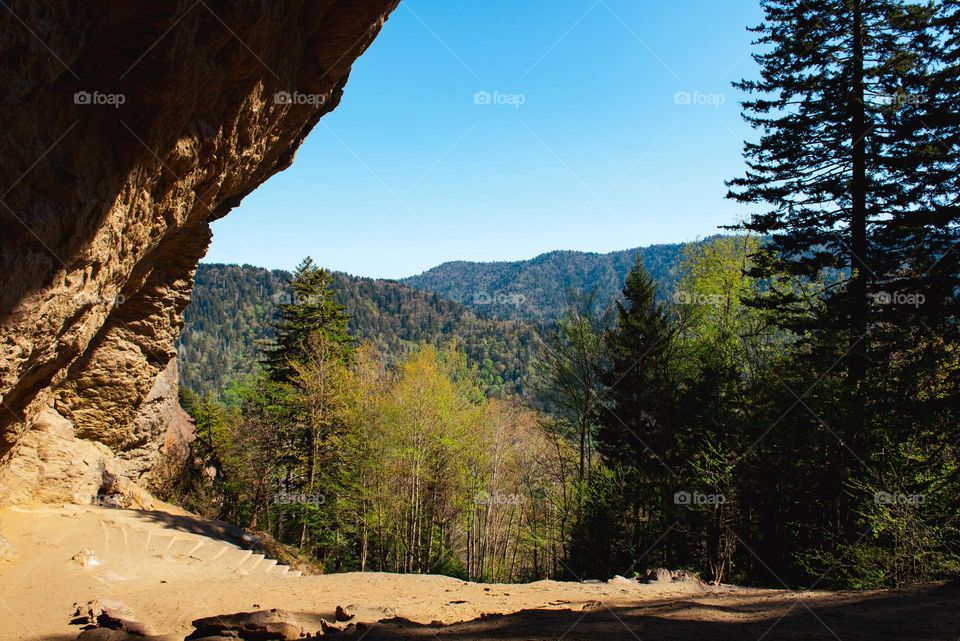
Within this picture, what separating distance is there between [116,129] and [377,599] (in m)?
7.46

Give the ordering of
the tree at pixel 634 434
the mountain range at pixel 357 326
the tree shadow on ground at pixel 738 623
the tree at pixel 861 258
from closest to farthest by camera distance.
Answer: the tree shadow on ground at pixel 738 623 < the tree at pixel 861 258 < the tree at pixel 634 434 < the mountain range at pixel 357 326

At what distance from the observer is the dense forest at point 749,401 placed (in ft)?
32.5

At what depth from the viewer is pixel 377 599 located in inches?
320

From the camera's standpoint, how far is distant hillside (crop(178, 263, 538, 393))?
13525 centimetres

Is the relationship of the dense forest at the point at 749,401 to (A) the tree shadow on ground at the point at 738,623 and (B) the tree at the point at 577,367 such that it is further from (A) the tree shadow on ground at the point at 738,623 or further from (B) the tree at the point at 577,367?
(A) the tree shadow on ground at the point at 738,623

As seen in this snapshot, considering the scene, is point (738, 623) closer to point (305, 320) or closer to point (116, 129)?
point (116, 129)

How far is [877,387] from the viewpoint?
1007cm

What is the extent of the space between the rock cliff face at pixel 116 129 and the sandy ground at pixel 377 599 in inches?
83.8

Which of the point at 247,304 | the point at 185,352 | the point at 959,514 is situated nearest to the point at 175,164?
the point at 959,514

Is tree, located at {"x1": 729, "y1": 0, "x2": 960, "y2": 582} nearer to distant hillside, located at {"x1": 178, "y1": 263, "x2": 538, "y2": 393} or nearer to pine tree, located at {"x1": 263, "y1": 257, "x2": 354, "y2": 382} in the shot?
pine tree, located at {"x1": 263, "y1": 257, "x2": 354, "y2": 382}

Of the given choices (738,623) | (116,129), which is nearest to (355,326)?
(116,129)

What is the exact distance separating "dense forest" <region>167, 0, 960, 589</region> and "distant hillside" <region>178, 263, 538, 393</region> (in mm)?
92862

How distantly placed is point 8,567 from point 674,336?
1706 centimetres

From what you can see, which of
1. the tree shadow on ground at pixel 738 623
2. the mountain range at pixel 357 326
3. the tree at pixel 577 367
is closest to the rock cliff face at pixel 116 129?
the tree shadow on ground at pixel 738 623
